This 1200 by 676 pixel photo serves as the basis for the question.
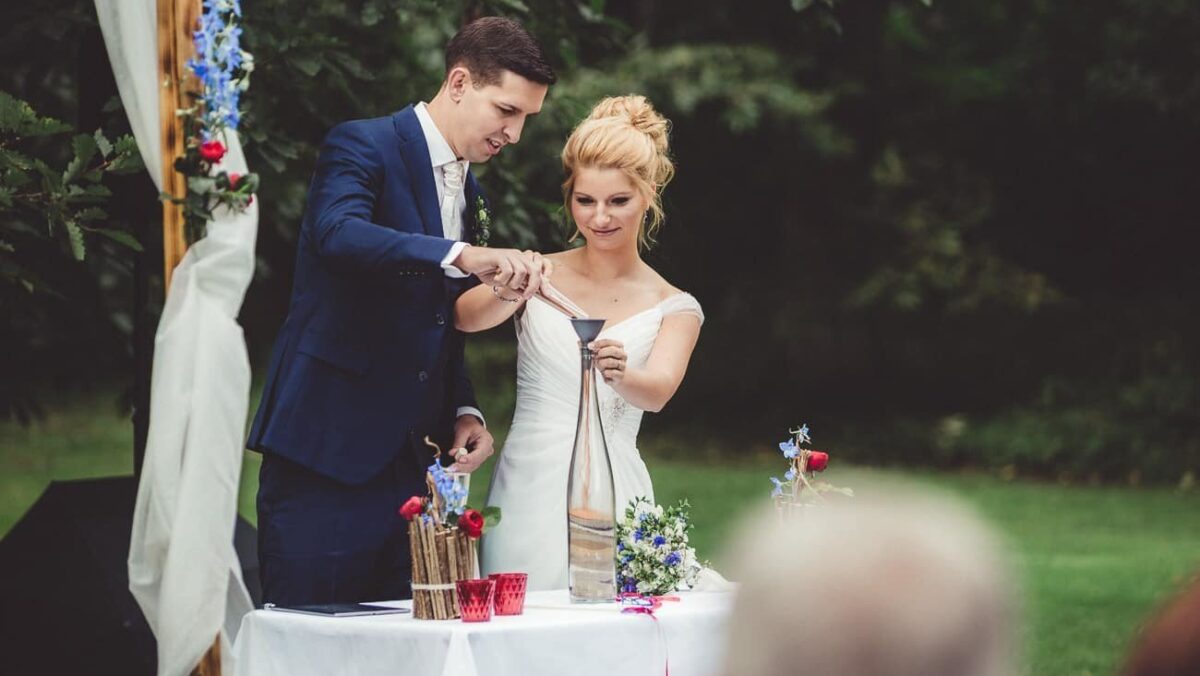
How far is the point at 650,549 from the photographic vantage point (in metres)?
3.44

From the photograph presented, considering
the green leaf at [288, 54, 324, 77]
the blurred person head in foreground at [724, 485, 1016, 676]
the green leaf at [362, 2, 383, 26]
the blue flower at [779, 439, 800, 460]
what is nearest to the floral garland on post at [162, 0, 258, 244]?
the blue flower at [779, 439, 800, 460]

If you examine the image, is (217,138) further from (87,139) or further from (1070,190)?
(1070,190)

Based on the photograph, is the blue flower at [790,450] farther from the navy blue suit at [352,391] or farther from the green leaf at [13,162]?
the green leaf at [13,162]

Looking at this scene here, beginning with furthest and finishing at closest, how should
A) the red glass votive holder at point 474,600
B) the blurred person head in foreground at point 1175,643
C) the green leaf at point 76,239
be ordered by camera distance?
the green leaf at point 76,239 → the red glass votive holder at point 474,600 → the blurred person head in foreground at point 1175,643

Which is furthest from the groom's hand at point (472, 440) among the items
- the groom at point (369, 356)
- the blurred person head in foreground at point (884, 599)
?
the blurred person head in foreground at point (884, 599)

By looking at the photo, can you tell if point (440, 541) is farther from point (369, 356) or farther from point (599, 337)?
point (599, 337)

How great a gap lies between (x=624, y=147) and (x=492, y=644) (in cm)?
147

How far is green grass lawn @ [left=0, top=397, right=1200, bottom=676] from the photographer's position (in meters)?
8.93

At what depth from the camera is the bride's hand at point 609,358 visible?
361 cm

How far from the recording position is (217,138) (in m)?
3.46

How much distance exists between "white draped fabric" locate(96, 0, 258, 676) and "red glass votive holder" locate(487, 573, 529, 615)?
0.63m

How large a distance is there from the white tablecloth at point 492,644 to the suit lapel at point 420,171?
3.35ft

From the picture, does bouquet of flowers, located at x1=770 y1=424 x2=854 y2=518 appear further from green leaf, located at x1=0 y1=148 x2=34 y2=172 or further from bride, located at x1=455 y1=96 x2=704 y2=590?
green leaf, located at x1=0 y1=148 x2=34 y2=172

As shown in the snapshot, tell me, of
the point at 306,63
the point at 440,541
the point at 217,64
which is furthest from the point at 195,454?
the point at 306,63
